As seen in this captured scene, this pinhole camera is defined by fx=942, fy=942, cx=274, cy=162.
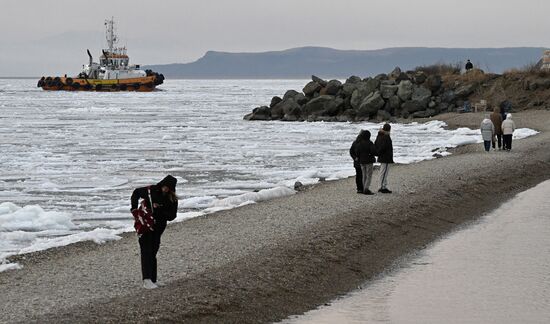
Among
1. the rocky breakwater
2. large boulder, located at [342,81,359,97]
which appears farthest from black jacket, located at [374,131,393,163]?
large boulder, located at [342,81,359,97]

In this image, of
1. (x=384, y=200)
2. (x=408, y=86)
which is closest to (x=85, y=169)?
(x=384, y=200)

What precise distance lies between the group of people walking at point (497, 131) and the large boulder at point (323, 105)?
2802cm

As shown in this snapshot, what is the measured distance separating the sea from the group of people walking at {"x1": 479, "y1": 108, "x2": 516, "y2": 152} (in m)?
1.95

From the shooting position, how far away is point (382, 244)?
14.1 metres

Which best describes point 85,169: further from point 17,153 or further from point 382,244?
point 382,244

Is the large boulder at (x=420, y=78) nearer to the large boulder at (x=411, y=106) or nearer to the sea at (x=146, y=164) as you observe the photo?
Answer: the large boulder at (x=411, y=106)

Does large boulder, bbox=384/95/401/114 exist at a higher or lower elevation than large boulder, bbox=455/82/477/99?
lower

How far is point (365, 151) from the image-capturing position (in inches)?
695

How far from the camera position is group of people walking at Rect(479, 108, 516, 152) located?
92.2 feet

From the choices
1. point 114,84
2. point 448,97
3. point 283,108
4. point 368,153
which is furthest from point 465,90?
point 114,84

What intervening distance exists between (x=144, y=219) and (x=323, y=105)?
1908 inches

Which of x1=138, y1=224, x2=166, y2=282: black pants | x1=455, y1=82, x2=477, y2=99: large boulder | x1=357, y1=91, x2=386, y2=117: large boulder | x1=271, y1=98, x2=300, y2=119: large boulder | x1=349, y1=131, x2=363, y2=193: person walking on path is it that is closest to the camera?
x1=138, y1=224, x2=166, y2=282: black pants

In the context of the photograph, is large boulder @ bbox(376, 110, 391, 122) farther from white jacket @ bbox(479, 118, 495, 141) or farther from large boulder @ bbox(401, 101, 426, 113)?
white jacket @ bbox(479, 118, 495, 141)

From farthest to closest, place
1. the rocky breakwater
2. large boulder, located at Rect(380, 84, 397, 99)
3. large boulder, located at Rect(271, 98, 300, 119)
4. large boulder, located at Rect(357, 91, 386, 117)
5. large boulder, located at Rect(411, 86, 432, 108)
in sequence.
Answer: large boulder, located at Rect(271, 98, 300, 119) → large boulder, located at Rect(380, 84, 397, 99) → large boulder, located at Rect(411, 86, 432, 108) → the rocky breakwater → large boulder, located at Rect(357, 91, 386, 117)
